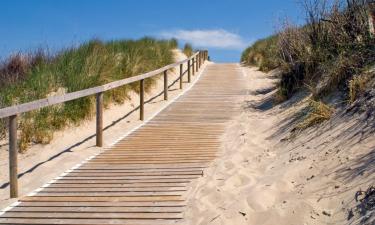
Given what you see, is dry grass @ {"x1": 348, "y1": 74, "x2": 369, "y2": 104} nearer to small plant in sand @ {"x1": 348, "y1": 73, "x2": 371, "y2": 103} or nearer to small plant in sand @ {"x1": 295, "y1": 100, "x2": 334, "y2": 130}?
small plant in sand @ {"x1": 348, "y1": 73, "x2": 371, "y2": 103}

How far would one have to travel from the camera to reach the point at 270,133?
7.78 m

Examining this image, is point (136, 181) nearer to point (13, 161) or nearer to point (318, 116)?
point (13, 161)

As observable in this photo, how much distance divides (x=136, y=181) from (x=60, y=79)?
540 cm

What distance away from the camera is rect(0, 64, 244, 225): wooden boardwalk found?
4699 millimetres

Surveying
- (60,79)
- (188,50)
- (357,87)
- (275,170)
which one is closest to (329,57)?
(357,87)

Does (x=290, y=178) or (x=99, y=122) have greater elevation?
(x=99, y=122)

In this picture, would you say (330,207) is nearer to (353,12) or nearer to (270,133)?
(270,133)

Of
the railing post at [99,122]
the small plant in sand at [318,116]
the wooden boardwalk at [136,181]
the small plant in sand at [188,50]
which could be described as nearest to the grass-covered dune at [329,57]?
the small plant in sand at [318,116]

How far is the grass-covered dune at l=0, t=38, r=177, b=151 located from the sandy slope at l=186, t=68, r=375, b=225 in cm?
342

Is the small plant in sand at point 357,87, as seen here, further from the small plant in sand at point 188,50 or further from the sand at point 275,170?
the small plant in sand at point 188,50

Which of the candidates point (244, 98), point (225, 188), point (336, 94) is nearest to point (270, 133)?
point (336, 94)

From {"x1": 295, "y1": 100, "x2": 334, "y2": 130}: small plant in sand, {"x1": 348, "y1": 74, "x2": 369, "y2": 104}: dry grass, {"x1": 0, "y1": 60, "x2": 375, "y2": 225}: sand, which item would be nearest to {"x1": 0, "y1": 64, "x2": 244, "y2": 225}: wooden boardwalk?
{"x1": 0, "y1": 60, "x2": 375, "y2": 225}: sand

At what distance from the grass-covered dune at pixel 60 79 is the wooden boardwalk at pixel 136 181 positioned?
1.38 meters

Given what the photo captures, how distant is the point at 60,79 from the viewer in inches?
416
